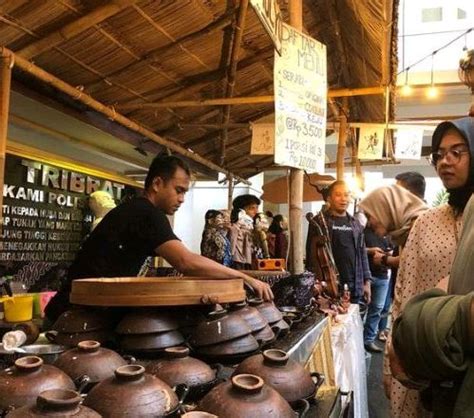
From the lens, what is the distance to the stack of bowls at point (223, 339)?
1.93 meters

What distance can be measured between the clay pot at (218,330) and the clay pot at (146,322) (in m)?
0.11

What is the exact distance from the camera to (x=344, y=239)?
553 centimetres

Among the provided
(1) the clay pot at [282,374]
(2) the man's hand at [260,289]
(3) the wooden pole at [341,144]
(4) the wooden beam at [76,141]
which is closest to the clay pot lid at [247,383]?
(1) the clay pot at [282,374]

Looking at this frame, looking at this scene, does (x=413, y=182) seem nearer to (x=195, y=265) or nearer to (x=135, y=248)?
(x=195, y=265)

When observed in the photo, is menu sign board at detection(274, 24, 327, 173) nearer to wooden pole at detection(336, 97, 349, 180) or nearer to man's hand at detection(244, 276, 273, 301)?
man's hand at detection(244, 276, 273, 301)

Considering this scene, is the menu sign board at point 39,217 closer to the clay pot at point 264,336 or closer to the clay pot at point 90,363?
the clay pot at point 264,336

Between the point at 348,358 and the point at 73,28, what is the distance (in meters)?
3.13

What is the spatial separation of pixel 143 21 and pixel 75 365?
11.0ft

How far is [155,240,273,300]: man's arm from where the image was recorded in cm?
255

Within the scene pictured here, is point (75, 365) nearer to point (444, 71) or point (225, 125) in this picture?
point (225, 125)

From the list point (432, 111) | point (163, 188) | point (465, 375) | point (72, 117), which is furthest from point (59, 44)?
point (432, 111)

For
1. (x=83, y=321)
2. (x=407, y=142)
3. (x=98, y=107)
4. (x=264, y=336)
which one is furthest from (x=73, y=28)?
(x=407, y=142)

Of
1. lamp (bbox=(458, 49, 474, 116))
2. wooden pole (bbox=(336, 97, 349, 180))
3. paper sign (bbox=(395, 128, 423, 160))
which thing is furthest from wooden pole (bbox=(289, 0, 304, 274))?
paper sign (bbox=(395, 128, 423, 160))

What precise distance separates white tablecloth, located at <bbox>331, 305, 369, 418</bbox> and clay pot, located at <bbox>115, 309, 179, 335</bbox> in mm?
1586
